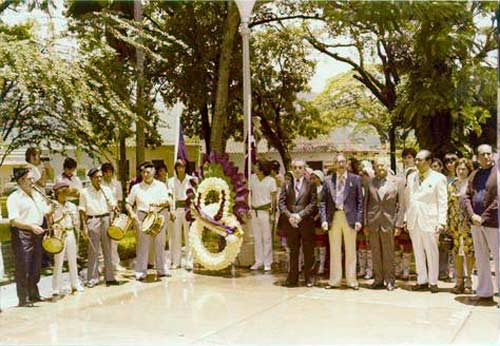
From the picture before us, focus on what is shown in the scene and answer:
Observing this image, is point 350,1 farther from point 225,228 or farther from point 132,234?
point 132,234

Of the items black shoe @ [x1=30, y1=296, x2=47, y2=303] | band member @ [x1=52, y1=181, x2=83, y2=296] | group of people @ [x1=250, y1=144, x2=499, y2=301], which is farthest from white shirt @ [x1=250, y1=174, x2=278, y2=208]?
black shoe @ [x1=30, y1=296, x2=47, y2=303]

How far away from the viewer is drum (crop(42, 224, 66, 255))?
23.7ft

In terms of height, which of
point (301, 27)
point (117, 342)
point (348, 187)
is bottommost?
point (117, 342)

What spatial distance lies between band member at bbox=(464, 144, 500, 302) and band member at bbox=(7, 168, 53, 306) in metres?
5.19

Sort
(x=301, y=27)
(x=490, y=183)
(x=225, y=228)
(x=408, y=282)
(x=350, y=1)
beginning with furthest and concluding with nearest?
(x=301, y=27)
(x=350, y=1)
(x=225, y=228)
(x=408, y=282)
(x=490, y=183)

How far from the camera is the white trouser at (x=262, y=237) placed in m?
9.54

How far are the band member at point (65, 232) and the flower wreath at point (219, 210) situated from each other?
2.03 m

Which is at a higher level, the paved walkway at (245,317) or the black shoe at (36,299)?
the black shoe at (36,299)

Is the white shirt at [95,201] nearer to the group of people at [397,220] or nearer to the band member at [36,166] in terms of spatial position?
the band member at [36,166]

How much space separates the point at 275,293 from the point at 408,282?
198 centimetres

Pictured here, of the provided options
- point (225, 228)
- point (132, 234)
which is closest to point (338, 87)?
point (132, 234)

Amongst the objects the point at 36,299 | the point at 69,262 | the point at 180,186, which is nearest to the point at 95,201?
the point at 69,262

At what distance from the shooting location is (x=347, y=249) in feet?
26.1

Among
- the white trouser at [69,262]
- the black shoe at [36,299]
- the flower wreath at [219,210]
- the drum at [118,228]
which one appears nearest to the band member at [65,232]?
the white trouser at [69,262]
